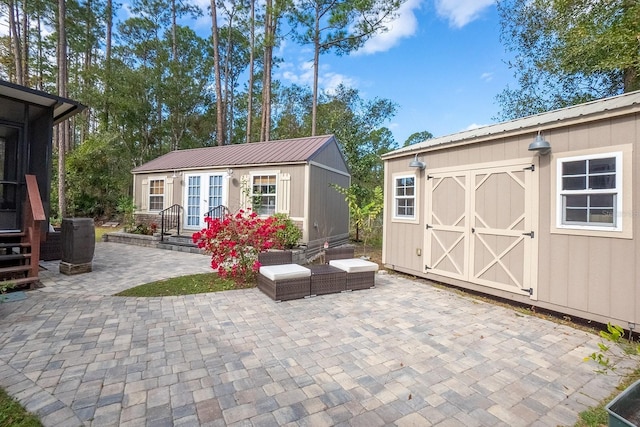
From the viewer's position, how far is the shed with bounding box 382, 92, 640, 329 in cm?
338

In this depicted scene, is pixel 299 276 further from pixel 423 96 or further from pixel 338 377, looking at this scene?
pixel 423 96

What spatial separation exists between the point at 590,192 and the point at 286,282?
4213 mm

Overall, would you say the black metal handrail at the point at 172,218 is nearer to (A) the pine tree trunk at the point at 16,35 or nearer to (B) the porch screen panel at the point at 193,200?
(B) the porch screen panel at the point at 193,200

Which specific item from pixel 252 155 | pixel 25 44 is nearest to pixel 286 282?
pixel 252 155

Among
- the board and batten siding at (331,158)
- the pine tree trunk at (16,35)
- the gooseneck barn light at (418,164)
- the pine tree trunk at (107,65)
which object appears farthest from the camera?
the pine tree trunk at (107,65)

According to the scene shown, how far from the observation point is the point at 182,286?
203 inches

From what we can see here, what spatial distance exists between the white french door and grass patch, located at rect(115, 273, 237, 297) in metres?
4.75

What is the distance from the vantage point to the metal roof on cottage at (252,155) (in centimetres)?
922

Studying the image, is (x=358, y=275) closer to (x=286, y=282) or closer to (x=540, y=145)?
(x=286, y=282)

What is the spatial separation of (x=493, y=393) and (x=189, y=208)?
10501 mm

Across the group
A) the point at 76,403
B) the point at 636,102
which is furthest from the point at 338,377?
the point at 636,102

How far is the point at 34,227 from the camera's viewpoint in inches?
191

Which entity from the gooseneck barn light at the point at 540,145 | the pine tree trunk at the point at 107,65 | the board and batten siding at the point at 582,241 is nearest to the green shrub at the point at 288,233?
the board and batten siding at the point at 582,241

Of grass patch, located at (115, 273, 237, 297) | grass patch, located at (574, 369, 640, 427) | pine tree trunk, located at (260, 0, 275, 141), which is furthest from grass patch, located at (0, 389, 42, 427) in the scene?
pine tree trunk, located at (260, 0, 275, 141)
